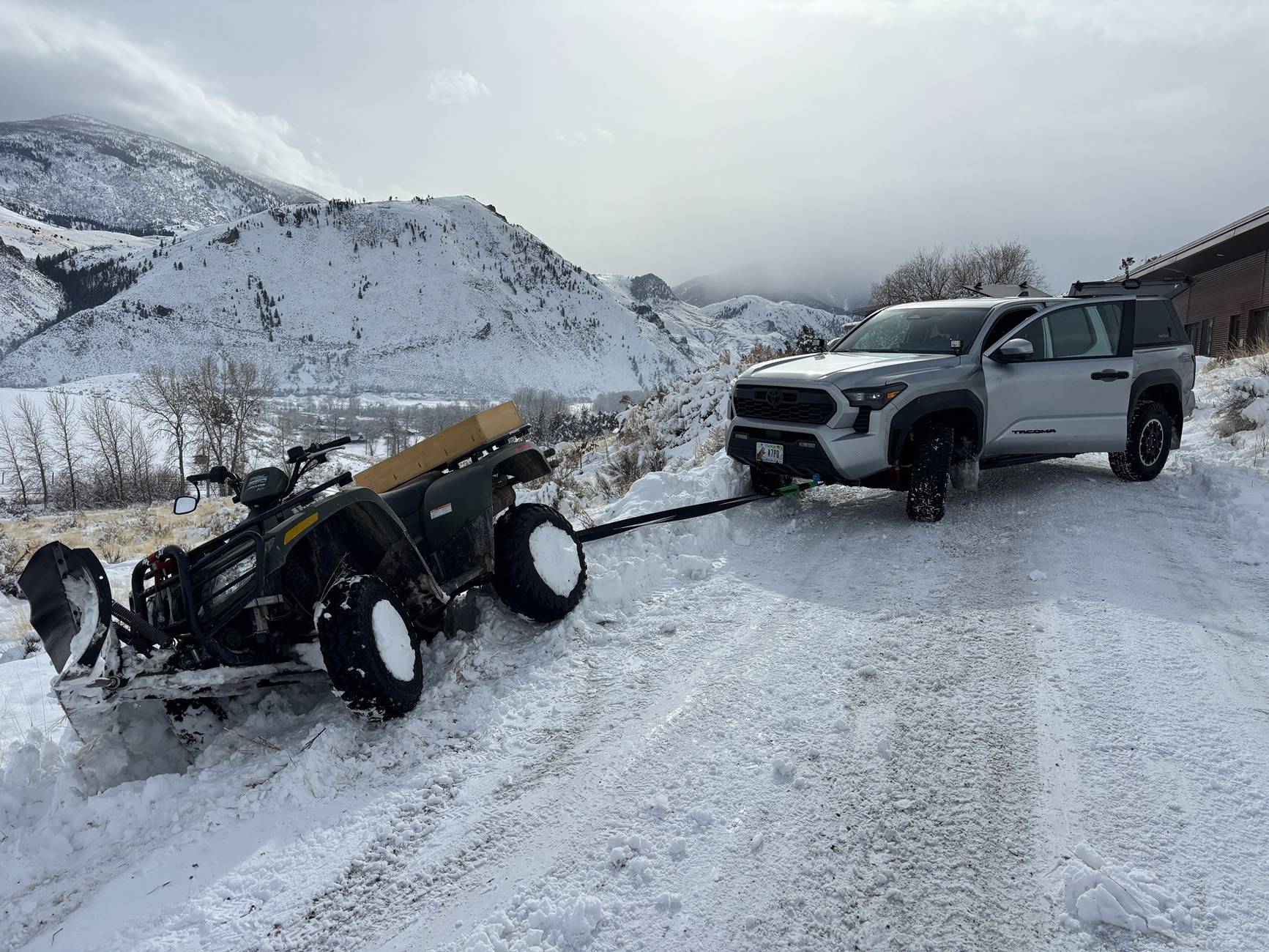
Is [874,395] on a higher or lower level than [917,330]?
lower

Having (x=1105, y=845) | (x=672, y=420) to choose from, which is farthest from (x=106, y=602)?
(x=672, y=420)

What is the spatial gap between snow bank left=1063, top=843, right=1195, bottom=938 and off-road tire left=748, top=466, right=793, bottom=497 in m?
4.96

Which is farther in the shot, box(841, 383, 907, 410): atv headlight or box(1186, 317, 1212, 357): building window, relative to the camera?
box(1186, 317, 1212, 357): building window

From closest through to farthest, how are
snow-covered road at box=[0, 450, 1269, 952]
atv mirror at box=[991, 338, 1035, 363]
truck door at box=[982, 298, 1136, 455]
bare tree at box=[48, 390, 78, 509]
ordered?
1. snow-covered road at box=[0, 450, 1269, 952]
2. atv mirror at box=[991, 338, 1035, 363]
3. truck door at box=[982, 298, 1136, 455]
4. bare tree at box=[48, 390, 78, 509]

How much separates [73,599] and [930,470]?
19.8ft

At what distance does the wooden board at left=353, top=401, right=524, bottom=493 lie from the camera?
476 cm

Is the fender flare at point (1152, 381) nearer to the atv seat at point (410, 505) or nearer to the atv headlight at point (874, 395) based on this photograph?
the atv headlight at point (874, 395)

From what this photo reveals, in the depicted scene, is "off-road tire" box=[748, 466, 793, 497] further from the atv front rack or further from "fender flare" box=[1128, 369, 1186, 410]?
the atv front rack

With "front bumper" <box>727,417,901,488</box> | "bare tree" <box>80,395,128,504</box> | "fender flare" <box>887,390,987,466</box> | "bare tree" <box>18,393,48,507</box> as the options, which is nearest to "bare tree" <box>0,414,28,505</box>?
"bare tree" <box>18,393,48,507</box>

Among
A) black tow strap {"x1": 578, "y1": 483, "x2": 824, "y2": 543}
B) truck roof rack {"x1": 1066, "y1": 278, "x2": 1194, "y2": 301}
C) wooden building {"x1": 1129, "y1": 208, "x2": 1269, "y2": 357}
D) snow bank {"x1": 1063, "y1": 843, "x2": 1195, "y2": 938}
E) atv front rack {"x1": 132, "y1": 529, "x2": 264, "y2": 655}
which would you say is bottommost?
snow bank {"x1": 1063, "y1": 843, "x2": 1195, "y2": 938}

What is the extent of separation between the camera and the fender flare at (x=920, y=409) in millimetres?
6121

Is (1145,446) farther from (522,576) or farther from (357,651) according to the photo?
(357,651)

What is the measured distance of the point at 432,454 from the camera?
4.81 meters

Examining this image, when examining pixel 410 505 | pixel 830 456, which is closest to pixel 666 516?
pixel 830 456
